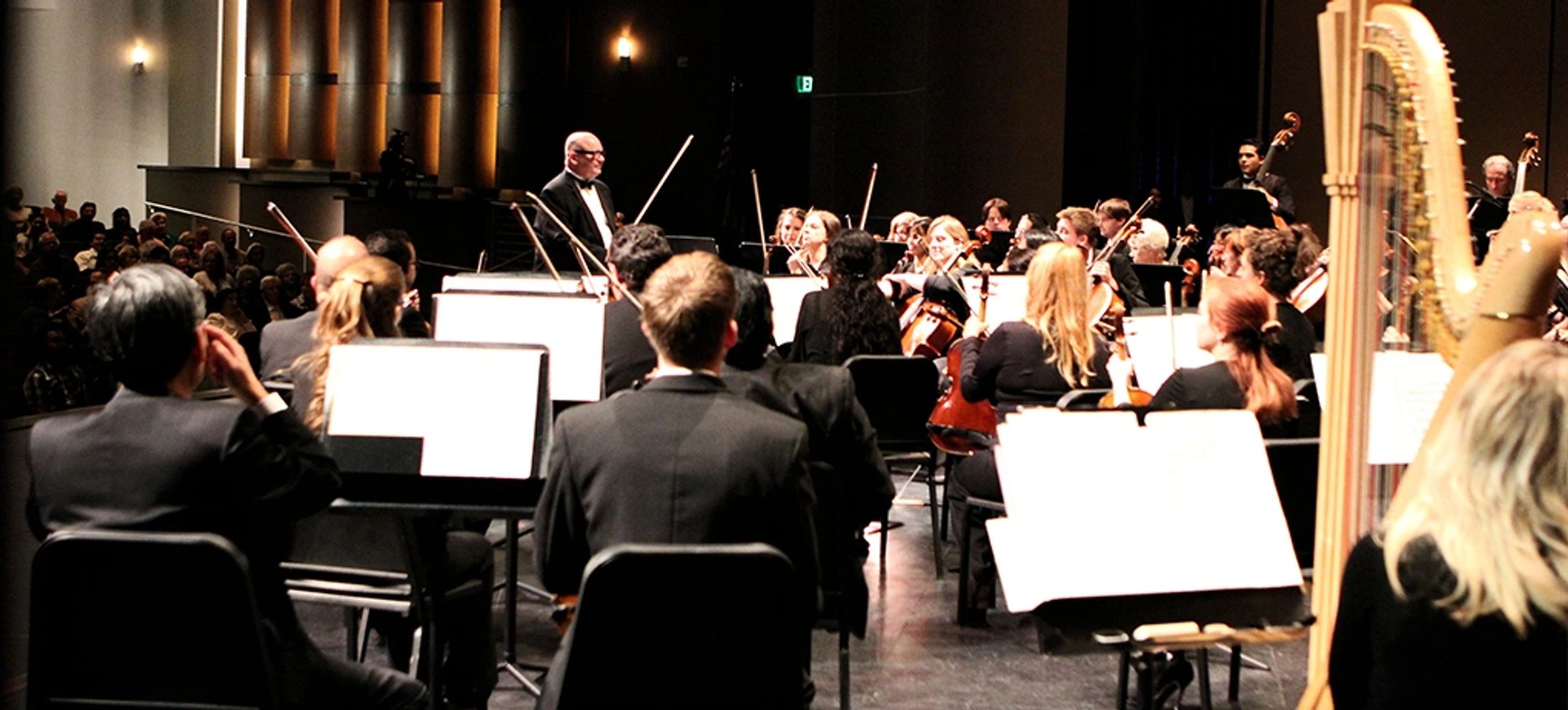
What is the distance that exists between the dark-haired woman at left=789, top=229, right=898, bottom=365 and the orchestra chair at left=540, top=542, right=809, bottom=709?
3.39 m

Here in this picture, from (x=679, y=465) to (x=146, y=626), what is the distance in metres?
0.82

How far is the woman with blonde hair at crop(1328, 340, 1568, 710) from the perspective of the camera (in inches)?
74.7

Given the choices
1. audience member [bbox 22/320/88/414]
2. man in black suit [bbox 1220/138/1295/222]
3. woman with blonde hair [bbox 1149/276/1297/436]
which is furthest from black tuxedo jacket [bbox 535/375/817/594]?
man in black suit [bbox 1220/138/1295/222]

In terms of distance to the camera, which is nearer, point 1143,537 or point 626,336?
point 1143,537

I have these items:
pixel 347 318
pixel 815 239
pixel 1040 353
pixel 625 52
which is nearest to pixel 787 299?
pixel 1040 353

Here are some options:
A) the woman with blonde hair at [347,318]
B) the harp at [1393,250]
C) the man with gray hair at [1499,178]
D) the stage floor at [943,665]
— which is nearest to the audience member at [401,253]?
the woman with blonde hair at [347,318]

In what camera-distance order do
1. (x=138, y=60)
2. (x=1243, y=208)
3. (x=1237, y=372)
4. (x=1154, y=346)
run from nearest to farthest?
(x=1237, y=372), (x=1154, y=346), (x=1243, y=208), (x=138, y=60)

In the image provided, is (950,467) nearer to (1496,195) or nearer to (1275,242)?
(1275,242)

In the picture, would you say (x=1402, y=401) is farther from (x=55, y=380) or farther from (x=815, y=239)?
(x=815, y=239)

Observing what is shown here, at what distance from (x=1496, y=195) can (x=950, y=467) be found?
4.80m

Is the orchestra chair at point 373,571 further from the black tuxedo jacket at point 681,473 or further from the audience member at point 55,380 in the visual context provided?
the audience member at point 55,380

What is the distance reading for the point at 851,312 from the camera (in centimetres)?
588

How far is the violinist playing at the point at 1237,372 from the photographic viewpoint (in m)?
4.07

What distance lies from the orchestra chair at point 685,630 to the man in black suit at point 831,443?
85 cm
